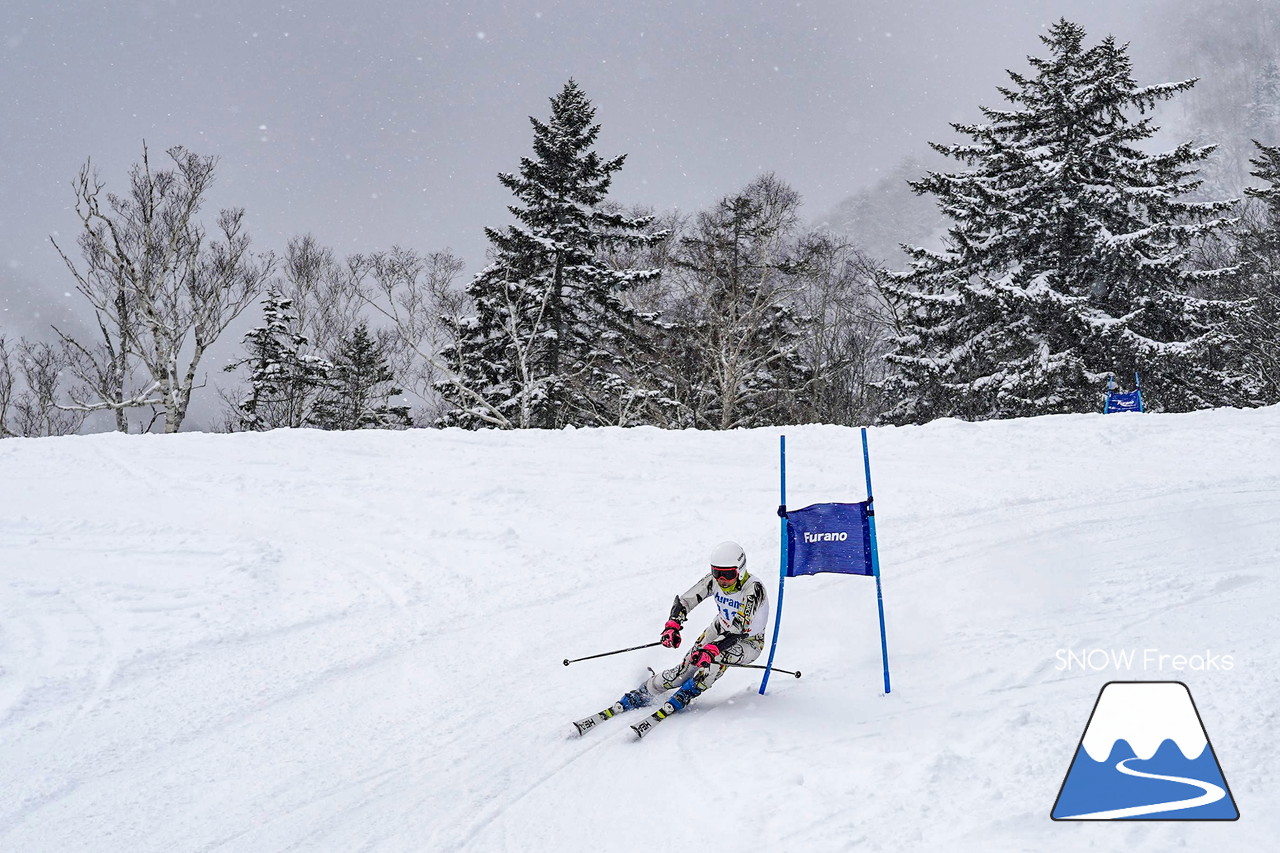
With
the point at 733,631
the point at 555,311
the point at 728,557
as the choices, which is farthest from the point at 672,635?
the point at 555,311

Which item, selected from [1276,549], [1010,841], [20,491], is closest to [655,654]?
[1010,841]

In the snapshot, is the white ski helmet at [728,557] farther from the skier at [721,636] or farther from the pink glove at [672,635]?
the pink glove at [672,635]

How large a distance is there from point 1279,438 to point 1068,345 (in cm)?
891

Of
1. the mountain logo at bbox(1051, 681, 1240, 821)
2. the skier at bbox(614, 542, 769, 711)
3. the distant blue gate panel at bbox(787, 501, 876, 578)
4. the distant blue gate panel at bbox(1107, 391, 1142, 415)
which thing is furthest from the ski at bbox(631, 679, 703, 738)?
the distant blue gate panel at bbox(1107, 391, 1142, 415)

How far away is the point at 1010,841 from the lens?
3125 mm

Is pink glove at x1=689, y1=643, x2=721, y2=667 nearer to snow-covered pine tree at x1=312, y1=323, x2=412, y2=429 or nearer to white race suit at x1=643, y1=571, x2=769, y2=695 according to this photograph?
white race suit at x1=643, y1=571, x2=769, y2=695

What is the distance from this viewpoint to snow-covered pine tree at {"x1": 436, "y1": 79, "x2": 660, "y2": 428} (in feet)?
70.4

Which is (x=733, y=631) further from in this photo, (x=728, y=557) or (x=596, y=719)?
(x=596, y=719)

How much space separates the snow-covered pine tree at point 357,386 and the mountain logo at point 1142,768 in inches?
1238

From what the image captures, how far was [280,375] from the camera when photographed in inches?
1180

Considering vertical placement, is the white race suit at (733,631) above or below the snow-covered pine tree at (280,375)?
below

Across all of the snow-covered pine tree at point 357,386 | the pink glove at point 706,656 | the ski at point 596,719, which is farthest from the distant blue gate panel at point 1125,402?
the snow-covered pine tree at point 357,386

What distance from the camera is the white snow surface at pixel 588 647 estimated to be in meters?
3.80

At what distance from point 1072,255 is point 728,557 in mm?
20823
